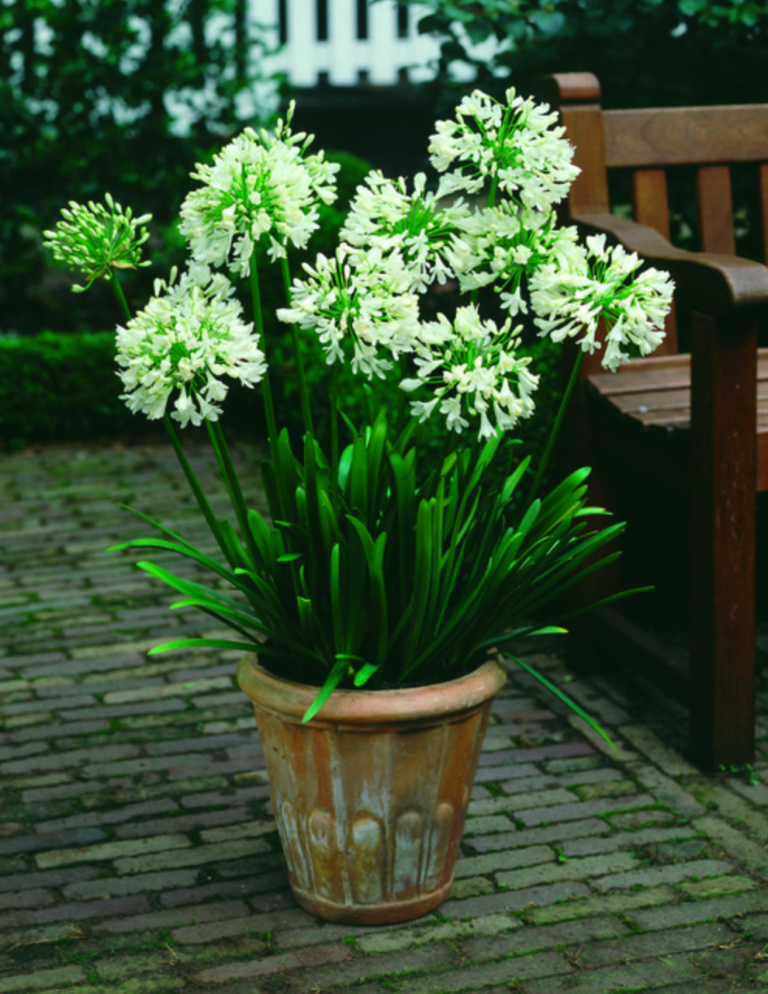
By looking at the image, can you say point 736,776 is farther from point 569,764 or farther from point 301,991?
point 301,991

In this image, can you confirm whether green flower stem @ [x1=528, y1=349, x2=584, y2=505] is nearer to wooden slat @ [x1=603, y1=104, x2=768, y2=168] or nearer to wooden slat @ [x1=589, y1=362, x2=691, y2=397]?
wooden slat @ [x1=589, y1=362, x2=691, y2=397]

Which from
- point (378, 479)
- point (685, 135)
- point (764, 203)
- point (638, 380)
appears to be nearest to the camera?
point (378, 479)

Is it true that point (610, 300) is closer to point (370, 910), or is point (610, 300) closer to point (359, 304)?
point (359, 304)

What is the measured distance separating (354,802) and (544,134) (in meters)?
1.25

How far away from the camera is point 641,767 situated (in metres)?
2.82

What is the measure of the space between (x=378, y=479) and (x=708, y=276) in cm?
93

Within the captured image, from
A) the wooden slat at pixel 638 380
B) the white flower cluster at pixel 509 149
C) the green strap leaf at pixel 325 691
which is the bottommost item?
the green strap leaf at pixel 325 691

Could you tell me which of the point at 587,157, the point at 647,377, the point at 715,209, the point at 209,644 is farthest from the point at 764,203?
the point at 209,644

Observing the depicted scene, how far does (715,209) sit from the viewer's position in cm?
338

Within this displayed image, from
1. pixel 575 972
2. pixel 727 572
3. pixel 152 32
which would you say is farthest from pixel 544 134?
pixel 152 32

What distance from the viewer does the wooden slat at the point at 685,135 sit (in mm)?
3250

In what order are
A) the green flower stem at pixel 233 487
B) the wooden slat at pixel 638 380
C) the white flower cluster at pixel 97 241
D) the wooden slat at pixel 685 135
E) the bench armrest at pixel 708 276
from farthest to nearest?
the wooden slat at pixel 685 135
the wooden slat at pixel 638 380
the bench armrest at pixel 708 276
the green flower stem at pixel 233 487
the white flower cluster at pixel 97 241

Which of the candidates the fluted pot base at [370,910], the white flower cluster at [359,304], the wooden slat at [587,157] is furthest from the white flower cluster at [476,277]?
the wooden slat at [587,157]

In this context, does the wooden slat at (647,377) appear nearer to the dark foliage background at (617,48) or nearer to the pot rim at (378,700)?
the pot rim at (378,700)
